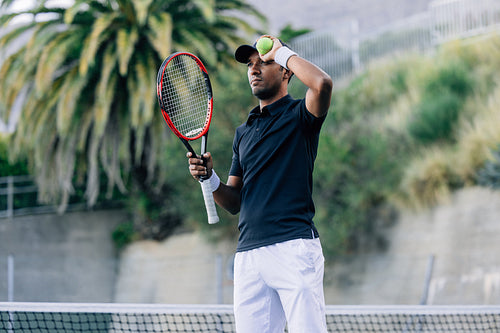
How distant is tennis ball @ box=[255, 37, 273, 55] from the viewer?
105 inches

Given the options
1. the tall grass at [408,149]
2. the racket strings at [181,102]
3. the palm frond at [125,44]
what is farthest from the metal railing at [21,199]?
the racket strings at [181,102]

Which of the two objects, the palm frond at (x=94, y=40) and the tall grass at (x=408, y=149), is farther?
the palm frond at (x=94, y=40)

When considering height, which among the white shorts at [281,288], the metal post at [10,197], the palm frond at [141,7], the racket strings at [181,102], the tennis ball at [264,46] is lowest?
the metal post at [10,197]

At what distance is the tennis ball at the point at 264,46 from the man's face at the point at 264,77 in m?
0.10

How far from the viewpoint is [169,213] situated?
43.5 ft

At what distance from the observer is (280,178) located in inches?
105

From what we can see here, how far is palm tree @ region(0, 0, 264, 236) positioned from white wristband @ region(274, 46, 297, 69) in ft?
27.1

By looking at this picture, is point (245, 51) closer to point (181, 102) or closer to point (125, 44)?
point (181, 102)

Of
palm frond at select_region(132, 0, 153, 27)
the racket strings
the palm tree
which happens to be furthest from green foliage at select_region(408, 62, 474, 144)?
the racket strings

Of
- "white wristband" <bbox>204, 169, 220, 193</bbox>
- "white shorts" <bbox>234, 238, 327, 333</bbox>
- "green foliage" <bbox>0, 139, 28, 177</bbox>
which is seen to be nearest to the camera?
"white shorts" <bbox>234, 238, 327, 333</bbox>

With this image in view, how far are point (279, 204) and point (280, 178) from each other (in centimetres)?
12

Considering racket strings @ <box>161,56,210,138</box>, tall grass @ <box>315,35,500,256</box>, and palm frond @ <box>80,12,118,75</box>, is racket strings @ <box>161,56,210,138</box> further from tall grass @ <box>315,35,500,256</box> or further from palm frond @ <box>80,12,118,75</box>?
palm frond @ <box>80,12,118,75</box>

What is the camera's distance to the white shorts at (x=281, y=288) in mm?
2508

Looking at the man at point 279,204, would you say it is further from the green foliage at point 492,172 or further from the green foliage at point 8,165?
the green foliage at point 8,165
